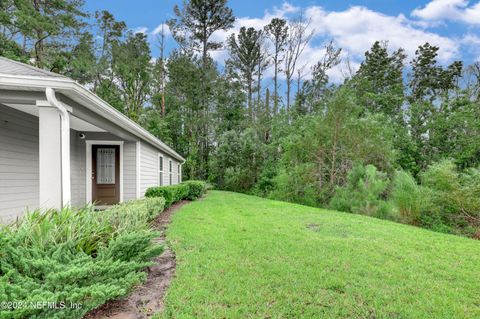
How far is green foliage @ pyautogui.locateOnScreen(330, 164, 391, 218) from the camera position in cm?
851

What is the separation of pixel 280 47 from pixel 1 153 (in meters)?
22.1

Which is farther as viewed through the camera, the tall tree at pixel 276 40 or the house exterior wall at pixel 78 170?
the tall tree at pixel 276 40

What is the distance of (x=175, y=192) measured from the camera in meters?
9.35

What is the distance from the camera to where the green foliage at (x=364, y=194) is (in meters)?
8.51

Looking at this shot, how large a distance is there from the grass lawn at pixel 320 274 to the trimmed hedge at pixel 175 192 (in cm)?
281

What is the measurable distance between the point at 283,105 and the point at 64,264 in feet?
67.4

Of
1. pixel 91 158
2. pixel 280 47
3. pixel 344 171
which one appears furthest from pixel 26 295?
pixel 280 47

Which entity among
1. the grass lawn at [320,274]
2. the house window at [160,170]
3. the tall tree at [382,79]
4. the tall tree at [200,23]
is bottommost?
the grass lawn at [320,274]

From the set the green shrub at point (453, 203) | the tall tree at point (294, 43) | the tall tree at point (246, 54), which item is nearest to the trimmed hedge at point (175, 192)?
the green shrub at point (453, 203)

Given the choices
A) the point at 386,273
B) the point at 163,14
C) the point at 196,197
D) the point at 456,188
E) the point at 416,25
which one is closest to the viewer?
the point at 386,273

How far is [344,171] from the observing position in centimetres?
1040

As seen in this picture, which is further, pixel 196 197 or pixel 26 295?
pixel 196 197

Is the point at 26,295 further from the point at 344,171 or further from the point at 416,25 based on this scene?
the point at 416,25

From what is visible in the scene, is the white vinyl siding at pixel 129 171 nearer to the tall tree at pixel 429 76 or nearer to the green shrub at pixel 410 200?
the green shrub at pixel 410 200
